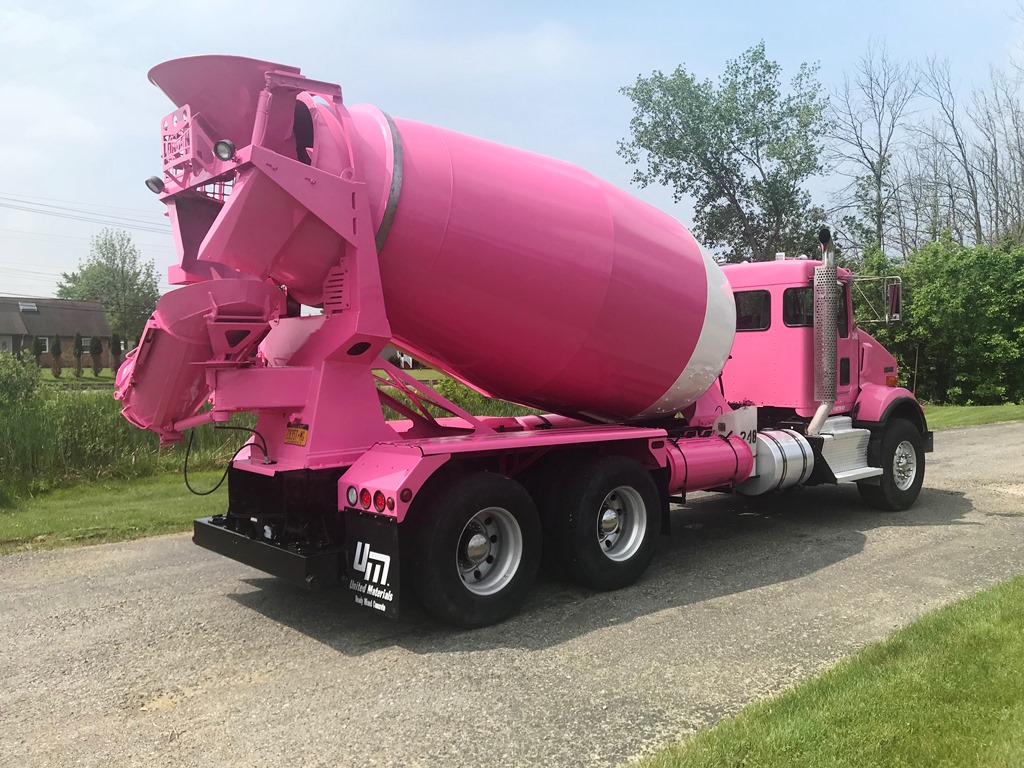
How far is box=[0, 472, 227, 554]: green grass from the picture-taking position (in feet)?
26.4

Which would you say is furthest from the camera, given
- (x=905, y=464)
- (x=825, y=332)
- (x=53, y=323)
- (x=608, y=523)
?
(x=53, y=323)

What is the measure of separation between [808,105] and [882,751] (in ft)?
108

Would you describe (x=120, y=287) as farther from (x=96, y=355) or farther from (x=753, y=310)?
(x=753, y=310)

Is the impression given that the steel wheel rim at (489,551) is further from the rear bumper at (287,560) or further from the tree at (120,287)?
the tree at (120,287)

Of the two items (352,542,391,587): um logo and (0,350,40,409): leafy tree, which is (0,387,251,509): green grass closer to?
(0,350,40,409): leafy tree

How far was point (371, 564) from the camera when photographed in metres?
4.95

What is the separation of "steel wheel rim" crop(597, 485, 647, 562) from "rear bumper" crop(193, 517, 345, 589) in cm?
212

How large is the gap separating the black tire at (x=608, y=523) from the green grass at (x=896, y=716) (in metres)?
1.94

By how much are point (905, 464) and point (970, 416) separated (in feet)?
48.6

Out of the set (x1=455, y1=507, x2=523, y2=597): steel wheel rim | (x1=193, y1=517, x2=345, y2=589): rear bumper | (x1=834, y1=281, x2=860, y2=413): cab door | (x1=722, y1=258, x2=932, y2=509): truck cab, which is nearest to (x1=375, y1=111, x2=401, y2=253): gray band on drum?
(x1=455, y1=507, x2=523, y2=597): steel wheel rim

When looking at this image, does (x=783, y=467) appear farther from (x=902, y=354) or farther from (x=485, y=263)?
(x=902, y=354)

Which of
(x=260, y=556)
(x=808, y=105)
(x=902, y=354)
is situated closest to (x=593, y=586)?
(x=260, y=556)

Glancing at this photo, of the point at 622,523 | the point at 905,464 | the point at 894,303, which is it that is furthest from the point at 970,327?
the point at 622,523

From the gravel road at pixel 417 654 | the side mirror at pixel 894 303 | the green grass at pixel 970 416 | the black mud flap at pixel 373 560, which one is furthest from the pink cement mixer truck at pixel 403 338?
the green grass at pixel 970 416
